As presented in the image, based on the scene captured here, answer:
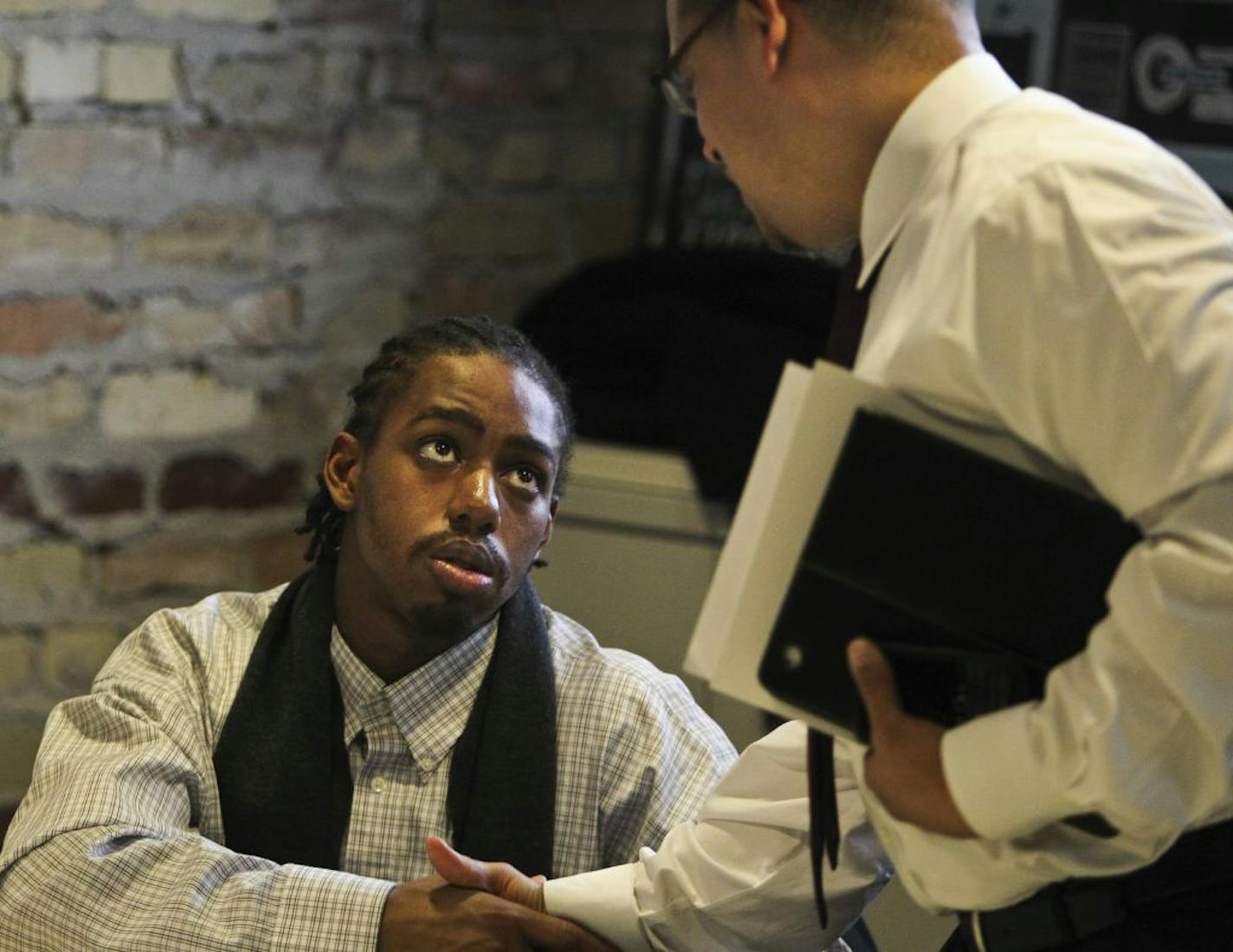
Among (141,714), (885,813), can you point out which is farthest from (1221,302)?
(141,714)

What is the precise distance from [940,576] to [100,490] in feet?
5.39

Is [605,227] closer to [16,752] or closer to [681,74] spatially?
[16,752]

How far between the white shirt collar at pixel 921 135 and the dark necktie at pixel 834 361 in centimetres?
4

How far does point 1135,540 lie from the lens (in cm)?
91

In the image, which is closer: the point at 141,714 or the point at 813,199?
the point at 813,199

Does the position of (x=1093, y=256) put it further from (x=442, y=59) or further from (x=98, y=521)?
(x=442, y=59)

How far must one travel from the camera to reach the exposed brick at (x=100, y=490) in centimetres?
231

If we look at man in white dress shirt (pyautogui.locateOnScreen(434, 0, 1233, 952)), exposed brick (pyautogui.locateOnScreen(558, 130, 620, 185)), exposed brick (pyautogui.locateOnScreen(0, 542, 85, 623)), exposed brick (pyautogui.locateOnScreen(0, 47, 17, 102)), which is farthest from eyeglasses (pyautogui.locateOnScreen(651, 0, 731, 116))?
exposed brick (pyautogui.locateOnScreen(558, 130, 620, 185))

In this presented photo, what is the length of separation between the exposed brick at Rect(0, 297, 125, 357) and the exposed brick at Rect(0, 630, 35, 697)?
0.37 m

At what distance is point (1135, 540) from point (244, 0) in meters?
1.78

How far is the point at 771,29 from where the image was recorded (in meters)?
0.99

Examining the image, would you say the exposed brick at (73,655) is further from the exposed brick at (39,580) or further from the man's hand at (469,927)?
the man's hand at (469,927)

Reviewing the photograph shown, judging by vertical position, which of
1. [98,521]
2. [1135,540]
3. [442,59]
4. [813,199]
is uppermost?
[813,199]

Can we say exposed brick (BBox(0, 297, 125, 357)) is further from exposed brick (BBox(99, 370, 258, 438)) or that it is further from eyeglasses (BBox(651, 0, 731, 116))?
eyeglasses (BBox(651, 0, 731, 116))
